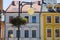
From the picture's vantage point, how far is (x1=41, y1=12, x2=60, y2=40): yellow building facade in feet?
36.9

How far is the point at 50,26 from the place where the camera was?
37.6 feet

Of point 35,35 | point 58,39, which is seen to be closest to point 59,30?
point 58,39

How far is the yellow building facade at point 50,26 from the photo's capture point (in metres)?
11.2

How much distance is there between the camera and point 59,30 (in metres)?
11.3

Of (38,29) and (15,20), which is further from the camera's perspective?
(38,29)

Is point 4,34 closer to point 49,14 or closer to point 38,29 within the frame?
point 38,29

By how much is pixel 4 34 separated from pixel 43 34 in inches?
72.6

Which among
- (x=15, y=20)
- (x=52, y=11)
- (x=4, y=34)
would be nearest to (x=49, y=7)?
(x=52, y=11)

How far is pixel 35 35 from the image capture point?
11.4 meters

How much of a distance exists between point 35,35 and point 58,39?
112 cm

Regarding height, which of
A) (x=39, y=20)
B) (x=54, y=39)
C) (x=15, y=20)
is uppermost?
→ (x=15, y=20)

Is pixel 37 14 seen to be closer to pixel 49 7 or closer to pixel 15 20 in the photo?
pixel 49 7

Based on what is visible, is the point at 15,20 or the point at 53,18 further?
the point at 53,18

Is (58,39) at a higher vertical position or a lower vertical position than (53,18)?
lower
